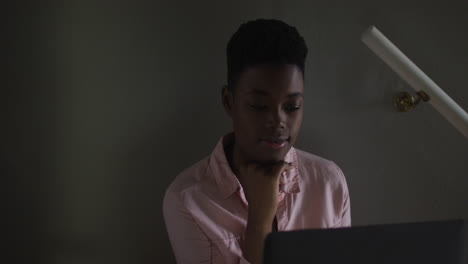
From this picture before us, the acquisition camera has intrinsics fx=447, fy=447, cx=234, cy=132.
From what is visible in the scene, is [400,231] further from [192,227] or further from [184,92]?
[184,92]

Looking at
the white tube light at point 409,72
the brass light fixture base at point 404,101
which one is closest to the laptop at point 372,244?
the white tube light at point 409,72

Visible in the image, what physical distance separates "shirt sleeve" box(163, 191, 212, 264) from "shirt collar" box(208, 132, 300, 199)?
94mm

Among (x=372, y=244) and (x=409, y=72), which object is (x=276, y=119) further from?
(x=372, y=244)

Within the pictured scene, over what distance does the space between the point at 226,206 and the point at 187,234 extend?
10 cm

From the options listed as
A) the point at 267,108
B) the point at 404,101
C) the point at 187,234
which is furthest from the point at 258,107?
the point at 404,101

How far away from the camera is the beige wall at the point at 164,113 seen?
1033 mm

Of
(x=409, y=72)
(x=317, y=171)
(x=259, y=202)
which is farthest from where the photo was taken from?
(x=317, y=171)

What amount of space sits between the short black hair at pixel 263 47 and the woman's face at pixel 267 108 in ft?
0.05

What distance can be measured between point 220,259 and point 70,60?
22.2 inches

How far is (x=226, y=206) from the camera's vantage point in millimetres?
981

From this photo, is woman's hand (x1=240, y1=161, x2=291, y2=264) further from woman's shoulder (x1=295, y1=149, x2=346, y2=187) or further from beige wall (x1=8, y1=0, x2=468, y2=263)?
beige wall (x1=8, y1=0, x2=468, y2=263)

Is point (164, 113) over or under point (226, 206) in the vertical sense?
over

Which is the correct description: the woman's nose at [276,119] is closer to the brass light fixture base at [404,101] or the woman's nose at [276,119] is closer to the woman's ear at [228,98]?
the woman's ear at [228,98]

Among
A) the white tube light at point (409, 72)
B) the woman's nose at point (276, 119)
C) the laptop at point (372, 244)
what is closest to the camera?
the laptop at point (372, 244)
